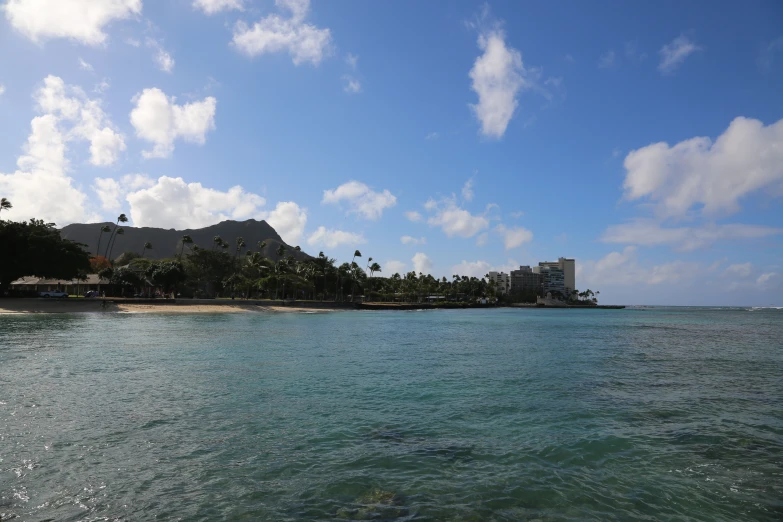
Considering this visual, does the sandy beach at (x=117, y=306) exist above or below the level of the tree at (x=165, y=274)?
below

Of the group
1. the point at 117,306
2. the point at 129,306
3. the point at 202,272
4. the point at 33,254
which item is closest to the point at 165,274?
the point at 129,306

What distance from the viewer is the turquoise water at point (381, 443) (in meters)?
7.45

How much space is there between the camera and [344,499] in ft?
24.9

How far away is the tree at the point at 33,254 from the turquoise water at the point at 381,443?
2152 inches

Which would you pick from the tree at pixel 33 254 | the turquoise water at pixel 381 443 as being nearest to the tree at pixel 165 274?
the tree at pixel 33 254

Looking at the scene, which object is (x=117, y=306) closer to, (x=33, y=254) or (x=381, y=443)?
(x=33, y=254)

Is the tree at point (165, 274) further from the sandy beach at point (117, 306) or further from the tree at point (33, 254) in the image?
the tree at point (33, 254)

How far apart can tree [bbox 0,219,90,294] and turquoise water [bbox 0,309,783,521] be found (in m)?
54.7

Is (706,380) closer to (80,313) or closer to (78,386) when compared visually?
(78,386)

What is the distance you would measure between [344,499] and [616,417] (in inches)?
377

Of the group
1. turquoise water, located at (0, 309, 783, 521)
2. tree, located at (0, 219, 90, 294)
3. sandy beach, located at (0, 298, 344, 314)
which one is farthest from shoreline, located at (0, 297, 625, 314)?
turquoise water, located at (0, 309, 783, 521)

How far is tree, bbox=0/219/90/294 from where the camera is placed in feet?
211

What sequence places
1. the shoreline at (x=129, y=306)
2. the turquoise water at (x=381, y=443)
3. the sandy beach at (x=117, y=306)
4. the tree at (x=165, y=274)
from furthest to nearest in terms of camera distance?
1. the tree at (x=165, y=274)
2. the shoreline at (x=129, y=306)
3. the sandy beach at (x=117, y=306)
4. the turquoise water at (x=381, y=443)

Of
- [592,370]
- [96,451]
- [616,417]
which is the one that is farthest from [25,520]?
[592,370]
